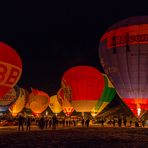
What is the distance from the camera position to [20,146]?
1675cm

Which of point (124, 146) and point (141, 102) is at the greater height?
point (141, 102)

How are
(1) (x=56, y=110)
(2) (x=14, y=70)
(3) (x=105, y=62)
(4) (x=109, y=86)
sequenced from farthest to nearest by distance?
(1) (x=56, y=110) < (4) (x=109, y=86) < (3) (x=105, y=62) < (2) (x=14, y=70)

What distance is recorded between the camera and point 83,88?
41.4 meters

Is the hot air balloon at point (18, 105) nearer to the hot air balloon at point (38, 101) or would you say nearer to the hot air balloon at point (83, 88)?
the hot air balloon at point (38, 101)

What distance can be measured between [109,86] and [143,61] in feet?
49.1

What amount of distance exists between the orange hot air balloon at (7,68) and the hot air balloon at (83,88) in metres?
11.1

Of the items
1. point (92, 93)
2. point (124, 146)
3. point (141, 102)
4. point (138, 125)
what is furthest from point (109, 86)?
point (124, 146)

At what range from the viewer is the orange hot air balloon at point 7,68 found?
30.0 m

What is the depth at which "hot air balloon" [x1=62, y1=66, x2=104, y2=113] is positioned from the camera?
41156 mm

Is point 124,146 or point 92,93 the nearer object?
point 124,146

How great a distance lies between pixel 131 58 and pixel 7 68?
37.6 feet

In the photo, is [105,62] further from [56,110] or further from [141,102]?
[56,110]

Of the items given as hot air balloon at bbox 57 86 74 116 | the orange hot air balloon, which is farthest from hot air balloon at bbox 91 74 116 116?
the orange hot air balloon

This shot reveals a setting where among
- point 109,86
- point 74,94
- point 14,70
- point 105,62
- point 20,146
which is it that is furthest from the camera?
point 109,86
